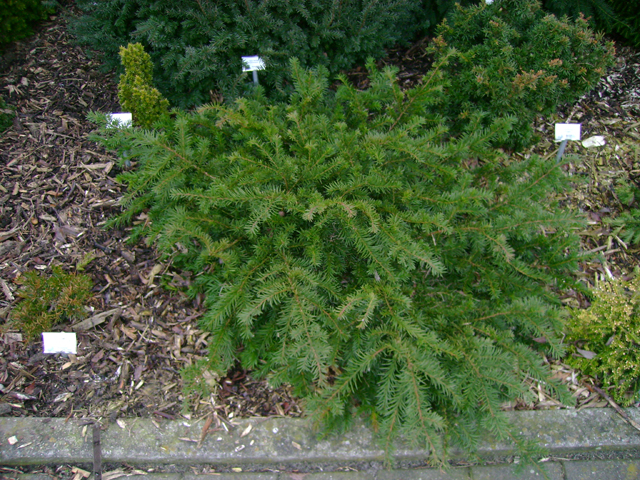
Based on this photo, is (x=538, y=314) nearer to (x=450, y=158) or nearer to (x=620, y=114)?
(x=450, y=158)

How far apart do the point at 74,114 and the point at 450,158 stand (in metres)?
2.98

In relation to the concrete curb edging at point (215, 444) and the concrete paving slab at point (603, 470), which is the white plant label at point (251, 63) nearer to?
the concrete curb edging at point (215, 444)

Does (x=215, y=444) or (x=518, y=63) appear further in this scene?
(x=518, y=63)

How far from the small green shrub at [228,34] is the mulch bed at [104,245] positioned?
52 cm

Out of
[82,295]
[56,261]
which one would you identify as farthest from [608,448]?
[56,261]

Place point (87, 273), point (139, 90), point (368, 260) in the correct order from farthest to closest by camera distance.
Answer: point (87, 273) → point (139, 90) → point (368, 260)

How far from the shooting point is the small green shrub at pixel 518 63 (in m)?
2.92

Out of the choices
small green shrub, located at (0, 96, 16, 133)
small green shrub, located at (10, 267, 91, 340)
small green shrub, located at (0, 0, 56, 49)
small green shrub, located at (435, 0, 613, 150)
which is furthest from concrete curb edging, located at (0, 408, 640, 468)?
small green shrub, located at (0, 0, 56, 49)

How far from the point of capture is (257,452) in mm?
2328

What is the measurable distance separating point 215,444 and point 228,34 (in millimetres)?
2688

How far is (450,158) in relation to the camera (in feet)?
8.67

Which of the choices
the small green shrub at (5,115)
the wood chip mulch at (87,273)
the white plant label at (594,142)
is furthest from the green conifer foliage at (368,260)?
the small green shrub at (5,115)

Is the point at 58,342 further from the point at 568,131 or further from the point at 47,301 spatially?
the point at 568,131

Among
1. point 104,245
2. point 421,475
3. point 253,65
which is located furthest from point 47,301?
point 421,475
